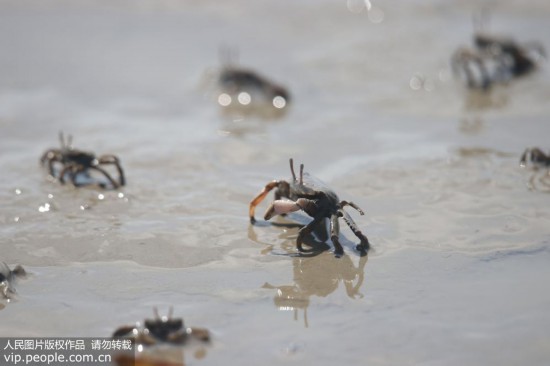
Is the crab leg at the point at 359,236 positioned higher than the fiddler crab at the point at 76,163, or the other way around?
the fiddler crab at the point at 76,163

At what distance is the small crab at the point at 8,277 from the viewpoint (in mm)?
5203

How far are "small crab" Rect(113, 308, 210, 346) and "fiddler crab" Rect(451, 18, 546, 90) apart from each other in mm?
6791

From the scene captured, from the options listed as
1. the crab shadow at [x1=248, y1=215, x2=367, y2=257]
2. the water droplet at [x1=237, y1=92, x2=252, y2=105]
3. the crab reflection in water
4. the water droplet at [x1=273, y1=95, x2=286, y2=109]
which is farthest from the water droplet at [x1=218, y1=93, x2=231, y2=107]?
the crab reflection in water

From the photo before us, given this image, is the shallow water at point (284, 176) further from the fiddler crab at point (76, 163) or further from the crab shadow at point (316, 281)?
the fiddler crab at point (76, 163)

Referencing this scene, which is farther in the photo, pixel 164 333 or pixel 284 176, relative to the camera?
pixel 284 176

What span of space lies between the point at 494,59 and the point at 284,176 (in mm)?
4592

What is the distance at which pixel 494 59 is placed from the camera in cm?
1065

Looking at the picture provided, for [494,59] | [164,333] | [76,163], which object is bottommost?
[164,333]

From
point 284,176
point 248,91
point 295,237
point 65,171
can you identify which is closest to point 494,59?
point 248,91

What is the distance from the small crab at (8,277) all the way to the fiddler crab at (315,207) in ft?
6.26

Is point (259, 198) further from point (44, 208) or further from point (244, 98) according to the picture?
point (244, 98)

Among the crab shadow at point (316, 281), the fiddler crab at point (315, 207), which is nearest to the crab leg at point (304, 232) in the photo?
the fiddler crab at point (315, 207)

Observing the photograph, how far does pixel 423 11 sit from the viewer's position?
1322 centimetres

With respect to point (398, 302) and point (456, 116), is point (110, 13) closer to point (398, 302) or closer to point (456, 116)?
point (456, 116)
